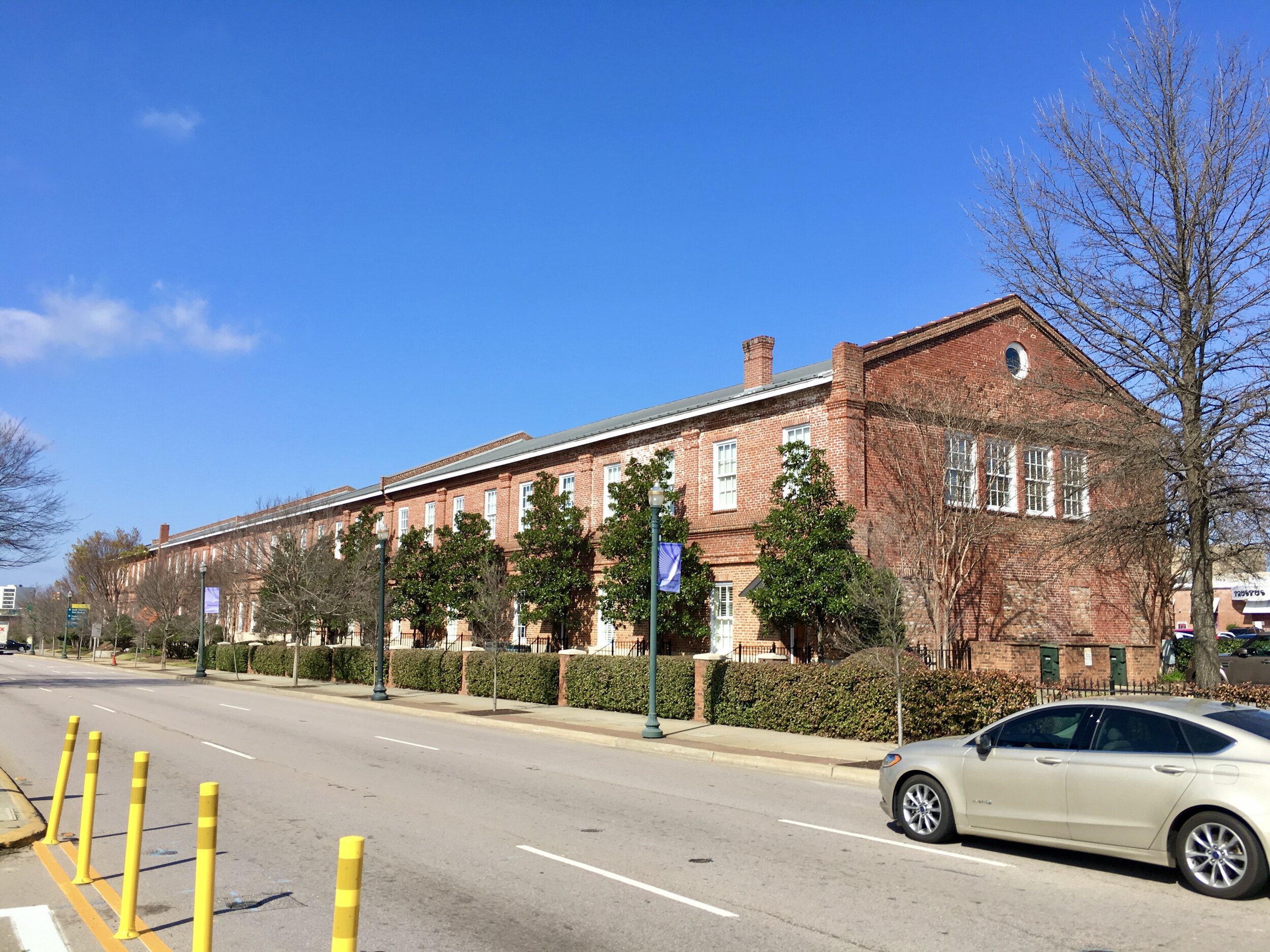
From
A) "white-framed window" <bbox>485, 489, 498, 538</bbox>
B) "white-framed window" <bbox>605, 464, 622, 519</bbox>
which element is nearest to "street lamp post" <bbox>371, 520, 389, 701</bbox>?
"white-framed window" <bbox>605, 464, 622, 519</bbox>

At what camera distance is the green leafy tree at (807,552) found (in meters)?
24.2

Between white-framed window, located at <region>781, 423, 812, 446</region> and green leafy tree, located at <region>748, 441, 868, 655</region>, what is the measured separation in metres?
0.83

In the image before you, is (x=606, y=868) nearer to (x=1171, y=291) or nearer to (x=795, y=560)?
(x=1171, y=291)

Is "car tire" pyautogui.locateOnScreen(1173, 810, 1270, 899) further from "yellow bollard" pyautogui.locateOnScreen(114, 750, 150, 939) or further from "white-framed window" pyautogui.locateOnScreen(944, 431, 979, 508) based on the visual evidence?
"white-framed window" pyautogui.locateOnScreen(944, 431, 979, 508)

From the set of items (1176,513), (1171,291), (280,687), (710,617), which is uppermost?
(1171,291)

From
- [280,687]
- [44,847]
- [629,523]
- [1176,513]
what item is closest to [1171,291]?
[1176,513]

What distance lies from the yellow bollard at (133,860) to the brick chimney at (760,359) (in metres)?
24.3

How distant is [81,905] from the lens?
7395mm

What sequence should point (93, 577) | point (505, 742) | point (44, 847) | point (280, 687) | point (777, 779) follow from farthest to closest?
point (93, 577) < point (280, 687) < point (505, 742) < point (777, 779) < point (44, 847)

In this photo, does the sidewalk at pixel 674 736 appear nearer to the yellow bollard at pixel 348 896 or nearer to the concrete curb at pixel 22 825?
the concrete curb at pixel 22 825

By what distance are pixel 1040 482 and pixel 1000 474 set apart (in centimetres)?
192

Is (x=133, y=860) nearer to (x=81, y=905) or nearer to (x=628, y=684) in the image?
(x=81, y=905)

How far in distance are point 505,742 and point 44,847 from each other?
10.9 meters

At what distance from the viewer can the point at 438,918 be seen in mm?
7148
